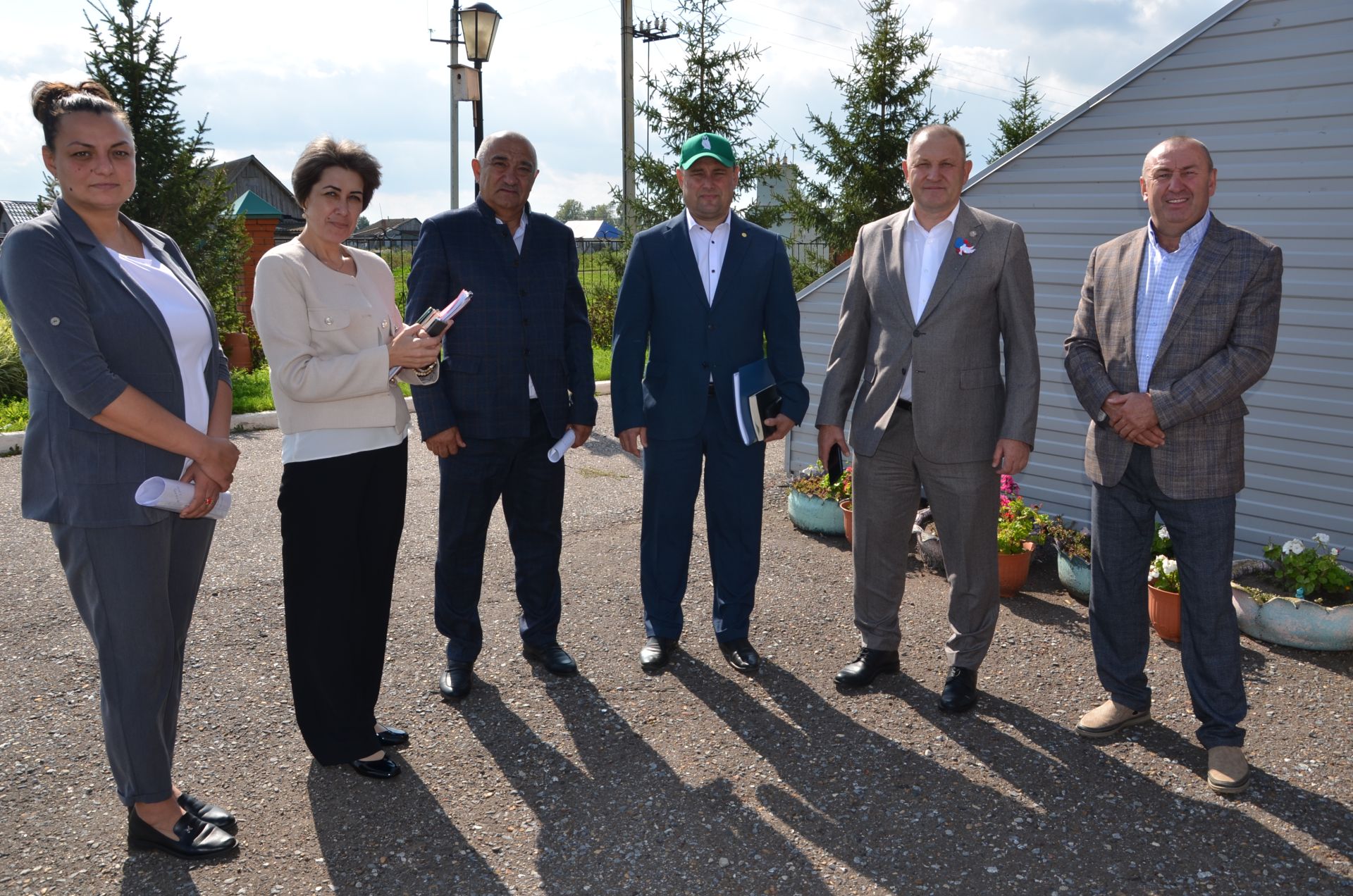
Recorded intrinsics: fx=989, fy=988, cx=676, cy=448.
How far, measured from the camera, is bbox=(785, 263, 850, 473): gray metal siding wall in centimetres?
726

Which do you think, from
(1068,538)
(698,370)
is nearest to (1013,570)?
(1068,538)

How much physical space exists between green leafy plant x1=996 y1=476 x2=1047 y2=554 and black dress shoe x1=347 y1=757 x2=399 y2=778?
11.0ft

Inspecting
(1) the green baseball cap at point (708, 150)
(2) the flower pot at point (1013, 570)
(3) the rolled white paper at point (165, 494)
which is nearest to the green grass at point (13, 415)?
(3) the rolled white paper at point (165, 494)

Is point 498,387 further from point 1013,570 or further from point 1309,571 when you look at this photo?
point 1309,571

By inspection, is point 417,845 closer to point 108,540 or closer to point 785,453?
point 108,540

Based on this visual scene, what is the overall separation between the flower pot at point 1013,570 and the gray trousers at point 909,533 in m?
1.37

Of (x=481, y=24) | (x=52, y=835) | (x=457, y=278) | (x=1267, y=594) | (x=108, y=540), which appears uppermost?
(x=481, y=24)

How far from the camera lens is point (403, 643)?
15.4 feet

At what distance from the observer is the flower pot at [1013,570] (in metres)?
5.36

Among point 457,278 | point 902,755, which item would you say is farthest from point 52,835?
point 902,755

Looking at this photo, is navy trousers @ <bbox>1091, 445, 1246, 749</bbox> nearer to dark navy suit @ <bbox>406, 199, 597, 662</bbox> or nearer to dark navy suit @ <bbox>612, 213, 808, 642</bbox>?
dark navy suit @ <bbox>612, 213, 808, 642</bbox>

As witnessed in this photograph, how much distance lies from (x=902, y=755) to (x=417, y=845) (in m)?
1.72

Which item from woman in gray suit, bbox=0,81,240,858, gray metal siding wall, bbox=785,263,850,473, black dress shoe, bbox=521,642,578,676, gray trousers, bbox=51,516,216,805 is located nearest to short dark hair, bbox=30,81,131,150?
woman in gray suit, bbox=0,81,240,858

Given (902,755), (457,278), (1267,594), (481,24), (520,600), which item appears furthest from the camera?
(481,24)
